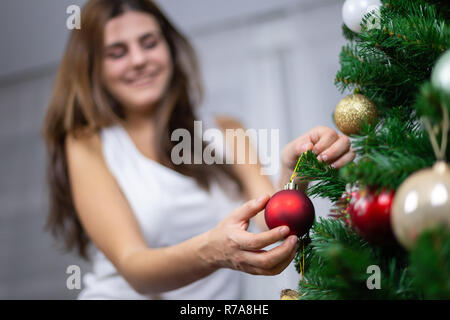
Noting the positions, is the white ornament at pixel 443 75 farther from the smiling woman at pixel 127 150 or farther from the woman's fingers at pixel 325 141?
the smiling woman at pixel 127 150

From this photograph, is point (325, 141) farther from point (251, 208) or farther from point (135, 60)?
point (135, 60)

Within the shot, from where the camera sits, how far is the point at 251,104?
2100 mm

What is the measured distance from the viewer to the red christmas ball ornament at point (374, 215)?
0.30 meters

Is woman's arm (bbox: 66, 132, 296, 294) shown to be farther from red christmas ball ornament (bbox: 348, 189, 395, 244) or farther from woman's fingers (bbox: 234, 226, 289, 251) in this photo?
red christmas ball ornament (bbox: 348, 189, 395, 244)

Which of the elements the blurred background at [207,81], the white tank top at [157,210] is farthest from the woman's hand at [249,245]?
the blurred background at [207,81]

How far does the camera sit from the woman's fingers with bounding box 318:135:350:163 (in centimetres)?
49

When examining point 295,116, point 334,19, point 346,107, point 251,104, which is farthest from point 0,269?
point 346,107

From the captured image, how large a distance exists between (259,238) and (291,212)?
2.2 inches

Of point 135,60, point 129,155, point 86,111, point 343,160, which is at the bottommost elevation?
point 343,160

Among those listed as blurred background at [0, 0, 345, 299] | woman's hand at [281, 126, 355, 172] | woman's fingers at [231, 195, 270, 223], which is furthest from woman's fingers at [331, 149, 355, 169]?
blurred background at [0, 0, 345, 299]

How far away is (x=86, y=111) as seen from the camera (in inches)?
41.9

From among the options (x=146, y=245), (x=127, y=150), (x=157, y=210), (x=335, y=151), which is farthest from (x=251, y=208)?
(x=127, y=150)

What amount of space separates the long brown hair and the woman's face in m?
0.02
